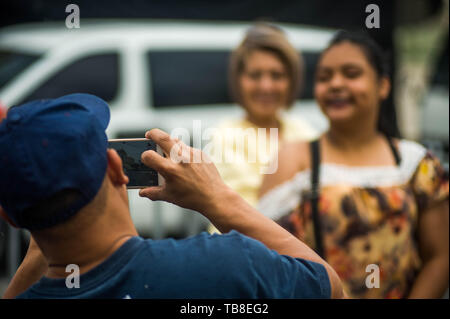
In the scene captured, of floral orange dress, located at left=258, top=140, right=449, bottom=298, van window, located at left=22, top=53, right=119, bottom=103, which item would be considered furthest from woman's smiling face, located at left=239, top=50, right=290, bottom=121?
van window, located at left=22, top=53, right=119, bottom=103

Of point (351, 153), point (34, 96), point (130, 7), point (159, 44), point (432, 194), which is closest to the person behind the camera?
point (432, 194)

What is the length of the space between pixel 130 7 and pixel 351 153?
4.35m

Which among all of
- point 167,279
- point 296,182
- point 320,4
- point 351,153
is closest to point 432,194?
point 351,153

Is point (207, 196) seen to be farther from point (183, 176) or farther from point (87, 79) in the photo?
point (87, 79)

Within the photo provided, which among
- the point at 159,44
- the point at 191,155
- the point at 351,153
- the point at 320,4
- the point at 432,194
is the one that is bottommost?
the point at 432,194

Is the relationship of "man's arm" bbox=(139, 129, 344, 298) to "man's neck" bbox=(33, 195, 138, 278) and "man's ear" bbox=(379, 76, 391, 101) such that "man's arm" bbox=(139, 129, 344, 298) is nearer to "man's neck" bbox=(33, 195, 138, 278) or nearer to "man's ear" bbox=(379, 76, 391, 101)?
"man's neck" bbox=(33, 195, 138, 278)

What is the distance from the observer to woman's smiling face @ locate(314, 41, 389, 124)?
2.40 meters

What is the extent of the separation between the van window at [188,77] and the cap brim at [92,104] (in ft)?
Answer: 13.4

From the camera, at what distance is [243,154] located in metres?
2.87

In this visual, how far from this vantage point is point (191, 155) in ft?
4.10

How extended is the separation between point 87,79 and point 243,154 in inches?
105

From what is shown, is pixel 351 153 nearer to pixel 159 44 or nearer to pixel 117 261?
pixel 117 261

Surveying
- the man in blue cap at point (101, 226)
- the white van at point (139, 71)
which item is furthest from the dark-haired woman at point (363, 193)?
the white van at point (139, 71)

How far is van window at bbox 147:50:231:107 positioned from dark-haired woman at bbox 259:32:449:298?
3.02 m
